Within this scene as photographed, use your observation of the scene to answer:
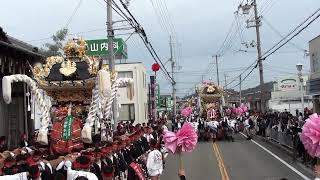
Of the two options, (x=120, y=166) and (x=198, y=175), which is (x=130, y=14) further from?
(x=120, y=166)

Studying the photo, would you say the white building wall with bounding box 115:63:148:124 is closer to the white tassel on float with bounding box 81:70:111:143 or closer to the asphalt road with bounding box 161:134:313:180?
the asphalt road with bounding box 161:134:313:180

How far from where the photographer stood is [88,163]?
8492mm

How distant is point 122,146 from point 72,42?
306 cm

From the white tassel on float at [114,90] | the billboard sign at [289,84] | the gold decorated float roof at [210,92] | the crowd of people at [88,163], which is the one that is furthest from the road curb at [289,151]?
the billboard sign at [289,84]

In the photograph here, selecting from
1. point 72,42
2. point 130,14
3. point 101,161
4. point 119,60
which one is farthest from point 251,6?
point 101,161

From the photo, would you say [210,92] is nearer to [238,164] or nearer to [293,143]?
[293,143]

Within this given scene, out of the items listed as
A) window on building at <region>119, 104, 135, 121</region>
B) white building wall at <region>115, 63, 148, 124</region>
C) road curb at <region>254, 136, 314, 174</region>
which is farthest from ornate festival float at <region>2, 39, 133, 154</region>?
window on building at <region>119, 104, 135, 121</region>

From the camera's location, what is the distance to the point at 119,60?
170 ft

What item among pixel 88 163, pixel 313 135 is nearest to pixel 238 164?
pixel 88 163

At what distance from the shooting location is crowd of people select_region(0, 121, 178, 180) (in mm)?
8375

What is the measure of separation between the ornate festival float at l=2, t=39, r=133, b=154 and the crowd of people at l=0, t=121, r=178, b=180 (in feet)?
1.41

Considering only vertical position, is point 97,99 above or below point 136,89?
below

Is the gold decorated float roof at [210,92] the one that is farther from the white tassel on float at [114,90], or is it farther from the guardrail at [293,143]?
the white tassel on float at [114,90]

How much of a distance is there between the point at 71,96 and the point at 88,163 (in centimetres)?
536
